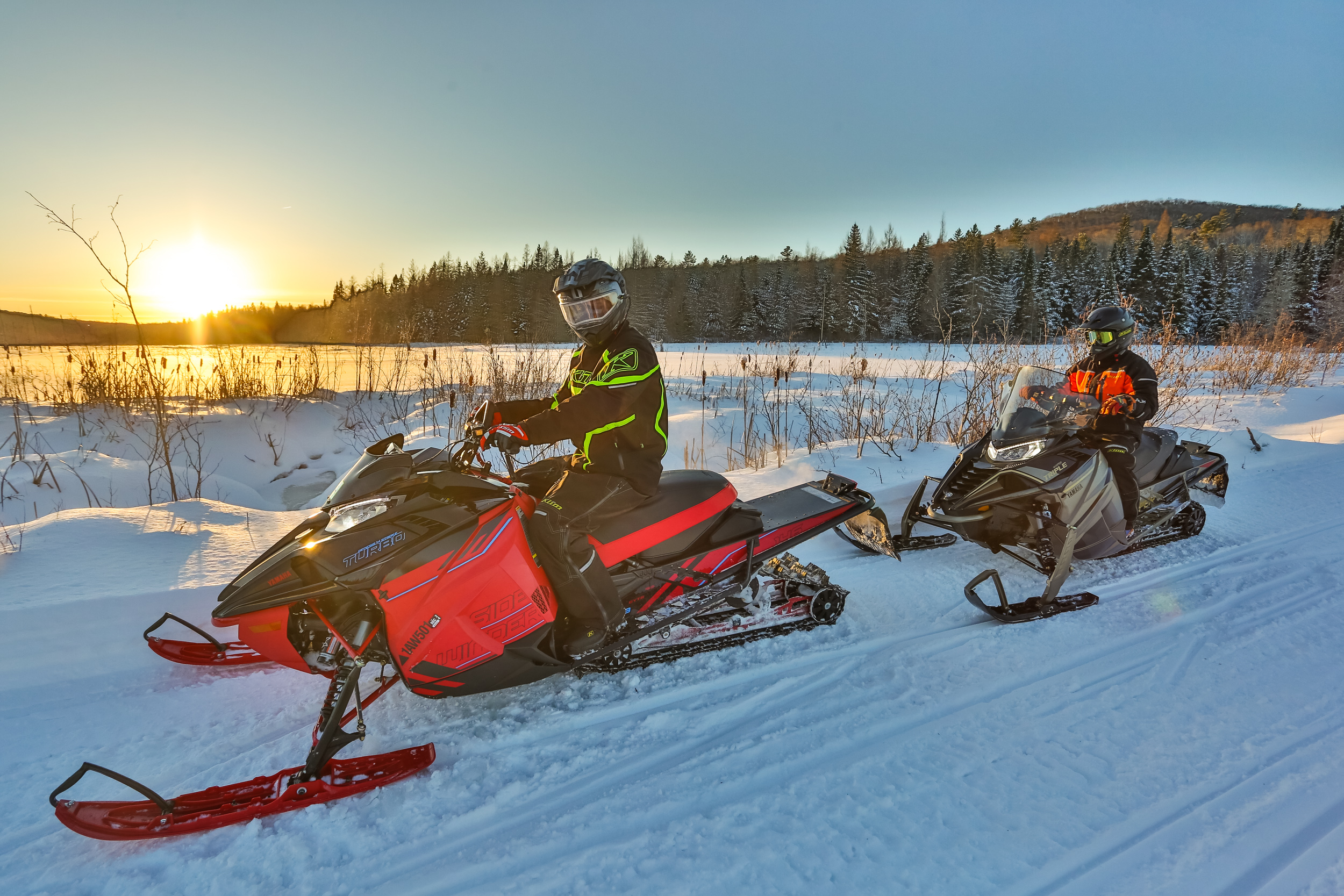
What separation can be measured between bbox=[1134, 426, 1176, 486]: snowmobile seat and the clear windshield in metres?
0.79

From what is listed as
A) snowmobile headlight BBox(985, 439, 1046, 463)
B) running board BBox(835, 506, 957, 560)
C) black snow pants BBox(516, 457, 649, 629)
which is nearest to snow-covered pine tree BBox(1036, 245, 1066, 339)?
running board BBox(835, 506, 957, 560)

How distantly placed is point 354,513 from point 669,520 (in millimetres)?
1313

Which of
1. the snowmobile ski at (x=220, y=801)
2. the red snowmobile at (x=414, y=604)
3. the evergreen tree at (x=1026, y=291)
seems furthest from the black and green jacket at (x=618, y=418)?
the evergreen tree at (x=1026, y=291)

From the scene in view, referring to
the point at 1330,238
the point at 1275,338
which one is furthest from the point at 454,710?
the point at 1330,238

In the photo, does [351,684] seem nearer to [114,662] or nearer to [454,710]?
[454,710]

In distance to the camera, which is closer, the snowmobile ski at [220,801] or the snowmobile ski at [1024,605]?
the snowmobile ski at [220,801]

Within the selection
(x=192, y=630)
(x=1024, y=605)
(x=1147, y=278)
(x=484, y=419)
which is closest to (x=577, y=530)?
(x=484, y=419)

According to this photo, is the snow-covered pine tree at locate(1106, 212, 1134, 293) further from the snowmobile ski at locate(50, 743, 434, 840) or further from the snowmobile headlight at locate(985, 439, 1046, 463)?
the snowmobile ski at locate(50, 743, 434, 840)

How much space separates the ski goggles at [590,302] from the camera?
8.71ft

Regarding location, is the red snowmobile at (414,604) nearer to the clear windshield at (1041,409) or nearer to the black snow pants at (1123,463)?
the clear windshield at (1041,409)

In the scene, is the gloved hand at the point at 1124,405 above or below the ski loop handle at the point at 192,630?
above

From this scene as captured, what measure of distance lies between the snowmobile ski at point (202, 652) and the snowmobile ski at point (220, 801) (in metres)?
0.74

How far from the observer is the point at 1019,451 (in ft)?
12.8

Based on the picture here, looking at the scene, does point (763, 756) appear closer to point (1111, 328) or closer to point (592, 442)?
point (592, 442)
